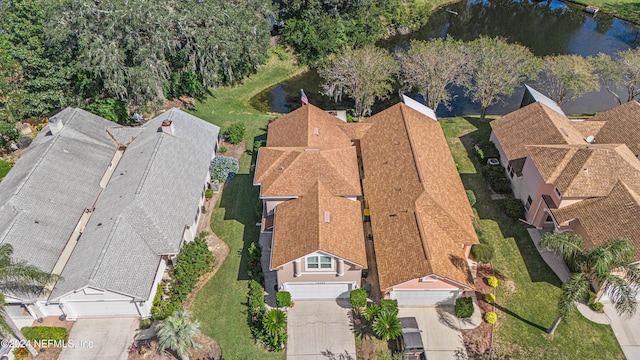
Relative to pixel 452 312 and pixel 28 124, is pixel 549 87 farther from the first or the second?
pixel 28 124

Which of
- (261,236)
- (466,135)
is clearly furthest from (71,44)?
(466,135)

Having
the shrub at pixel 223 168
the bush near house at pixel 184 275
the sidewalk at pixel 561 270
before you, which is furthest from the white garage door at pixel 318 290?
the shrub at pixel 223 168

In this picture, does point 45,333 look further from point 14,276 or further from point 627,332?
point 627,332

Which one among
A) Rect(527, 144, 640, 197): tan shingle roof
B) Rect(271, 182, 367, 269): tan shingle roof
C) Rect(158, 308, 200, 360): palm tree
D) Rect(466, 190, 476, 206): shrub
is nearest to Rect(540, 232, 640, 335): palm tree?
Rect(527, 144, 640, 197): tan shingle roof

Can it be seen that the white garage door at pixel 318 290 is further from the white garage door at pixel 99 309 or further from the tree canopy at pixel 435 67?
the tree canopy at pixel 435 67

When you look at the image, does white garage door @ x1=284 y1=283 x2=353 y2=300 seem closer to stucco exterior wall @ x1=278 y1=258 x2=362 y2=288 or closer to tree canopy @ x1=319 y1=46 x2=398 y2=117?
stucco exterior wall @ x1=278 y1=258 x2=362 y2=288

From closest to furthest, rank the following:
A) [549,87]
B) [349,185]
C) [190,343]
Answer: [190,343]
[349,185]
[549,87]
